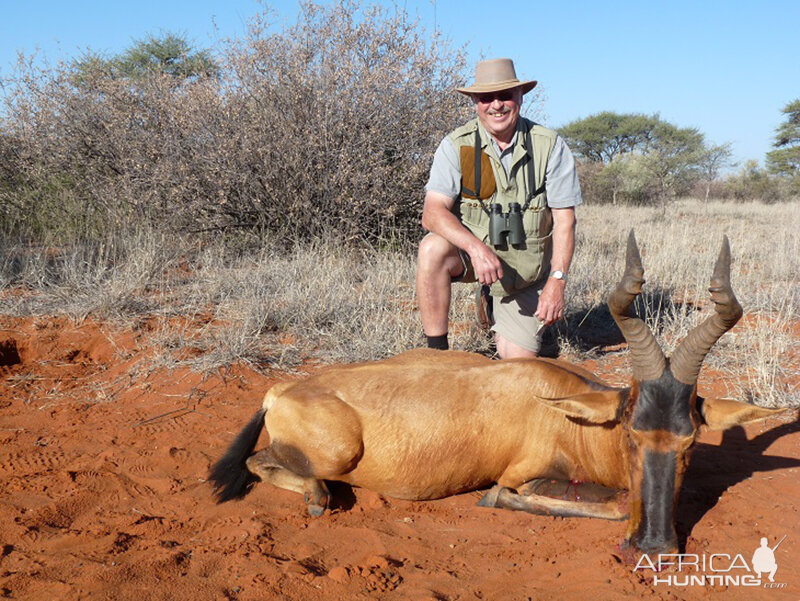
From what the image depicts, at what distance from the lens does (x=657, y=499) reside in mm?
3146

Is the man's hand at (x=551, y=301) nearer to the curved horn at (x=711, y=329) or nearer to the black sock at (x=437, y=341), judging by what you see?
the black sock at (x=437, y=341)

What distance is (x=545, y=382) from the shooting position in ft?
13.0

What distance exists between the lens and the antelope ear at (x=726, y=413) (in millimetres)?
3271

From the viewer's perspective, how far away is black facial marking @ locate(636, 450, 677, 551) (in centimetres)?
314

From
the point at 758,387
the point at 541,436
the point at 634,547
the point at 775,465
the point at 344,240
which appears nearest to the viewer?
the point at 634,547

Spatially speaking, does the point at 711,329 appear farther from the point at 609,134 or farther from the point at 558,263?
the point at 609,134

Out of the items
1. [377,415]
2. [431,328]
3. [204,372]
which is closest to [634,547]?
[377,415]

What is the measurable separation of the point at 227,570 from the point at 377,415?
1152mm

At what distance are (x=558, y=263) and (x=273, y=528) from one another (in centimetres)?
266

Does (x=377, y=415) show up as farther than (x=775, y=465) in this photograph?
No

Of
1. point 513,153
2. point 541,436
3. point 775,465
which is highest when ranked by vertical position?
point 513,153

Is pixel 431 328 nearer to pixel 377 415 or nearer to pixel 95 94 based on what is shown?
pixel 377 415

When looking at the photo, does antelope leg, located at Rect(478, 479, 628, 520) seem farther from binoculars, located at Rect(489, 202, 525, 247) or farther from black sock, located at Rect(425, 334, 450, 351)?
binoculars, located at Rect(489, 202, 525, 247)

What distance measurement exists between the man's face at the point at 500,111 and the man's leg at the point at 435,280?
89cm
